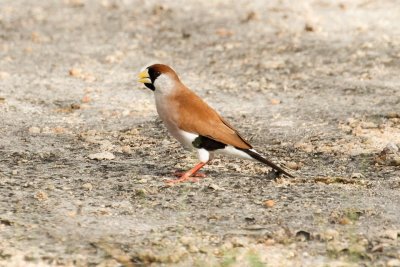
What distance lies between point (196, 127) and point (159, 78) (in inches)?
20.0

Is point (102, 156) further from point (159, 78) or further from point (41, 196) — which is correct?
point (41, 196)

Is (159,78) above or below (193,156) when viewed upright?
above

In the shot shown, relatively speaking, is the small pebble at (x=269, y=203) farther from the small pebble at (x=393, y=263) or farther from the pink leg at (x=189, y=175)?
the small pebble at (x=393, y=263)

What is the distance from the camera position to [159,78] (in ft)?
22.6

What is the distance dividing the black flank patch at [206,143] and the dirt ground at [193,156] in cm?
25

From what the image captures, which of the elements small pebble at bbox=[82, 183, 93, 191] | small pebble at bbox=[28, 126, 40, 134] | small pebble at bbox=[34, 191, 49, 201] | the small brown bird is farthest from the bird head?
small pebble at bbox=[28, 126, 40, 134]

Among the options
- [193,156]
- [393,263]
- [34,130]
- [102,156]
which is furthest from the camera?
[34,130]

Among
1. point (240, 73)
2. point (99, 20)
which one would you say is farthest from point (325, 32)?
point (99, 20)

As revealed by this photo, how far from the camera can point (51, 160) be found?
24.1 ft

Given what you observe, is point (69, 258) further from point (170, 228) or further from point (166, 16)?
point (166, 16)

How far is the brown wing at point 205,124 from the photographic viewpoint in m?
6.64

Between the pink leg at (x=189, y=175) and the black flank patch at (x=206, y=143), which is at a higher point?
the black flank patch at (x=206, y=143)

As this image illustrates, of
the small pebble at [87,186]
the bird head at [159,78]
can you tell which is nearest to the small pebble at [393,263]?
the small pebble at [87,186]

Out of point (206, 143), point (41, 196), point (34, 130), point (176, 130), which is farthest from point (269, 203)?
point (34, 130)
